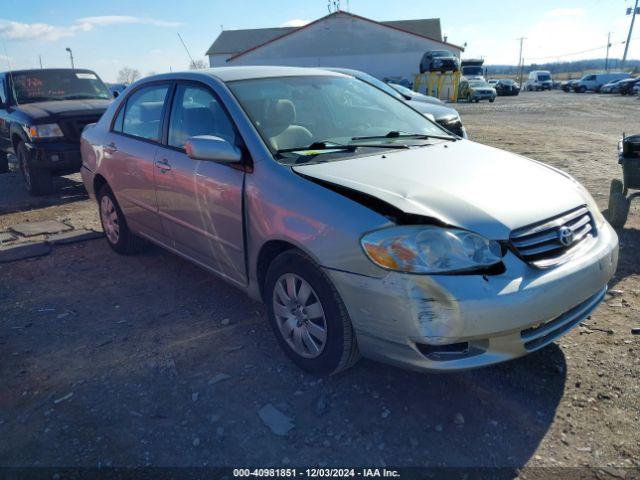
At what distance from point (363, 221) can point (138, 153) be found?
8.32 feet

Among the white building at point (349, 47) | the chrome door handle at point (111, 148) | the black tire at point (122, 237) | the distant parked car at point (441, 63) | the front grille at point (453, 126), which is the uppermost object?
the white building at point (349, 47)

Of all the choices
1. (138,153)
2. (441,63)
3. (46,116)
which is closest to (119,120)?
(138,153)

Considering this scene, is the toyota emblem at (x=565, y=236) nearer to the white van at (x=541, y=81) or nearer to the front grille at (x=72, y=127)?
the front grille at (x=72, y=127)

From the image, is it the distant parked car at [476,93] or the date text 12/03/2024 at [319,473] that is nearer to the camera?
the date text 12/03/2024 at [319,473]

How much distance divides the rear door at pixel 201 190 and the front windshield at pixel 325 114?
9.6 inches

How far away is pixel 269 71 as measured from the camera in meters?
3.99

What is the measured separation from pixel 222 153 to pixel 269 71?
1.21m

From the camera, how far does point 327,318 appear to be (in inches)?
107

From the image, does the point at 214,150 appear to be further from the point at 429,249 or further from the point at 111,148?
the point at 111,148

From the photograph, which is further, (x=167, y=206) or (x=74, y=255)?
(x=74, y=255)

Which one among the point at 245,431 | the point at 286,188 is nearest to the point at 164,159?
the point at 286,188

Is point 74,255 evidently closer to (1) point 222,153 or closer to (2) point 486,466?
(1) point 222,153

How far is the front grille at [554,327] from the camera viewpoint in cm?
252

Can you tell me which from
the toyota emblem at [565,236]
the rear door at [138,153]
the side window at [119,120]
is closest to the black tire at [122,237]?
the rear door at [138,153]
